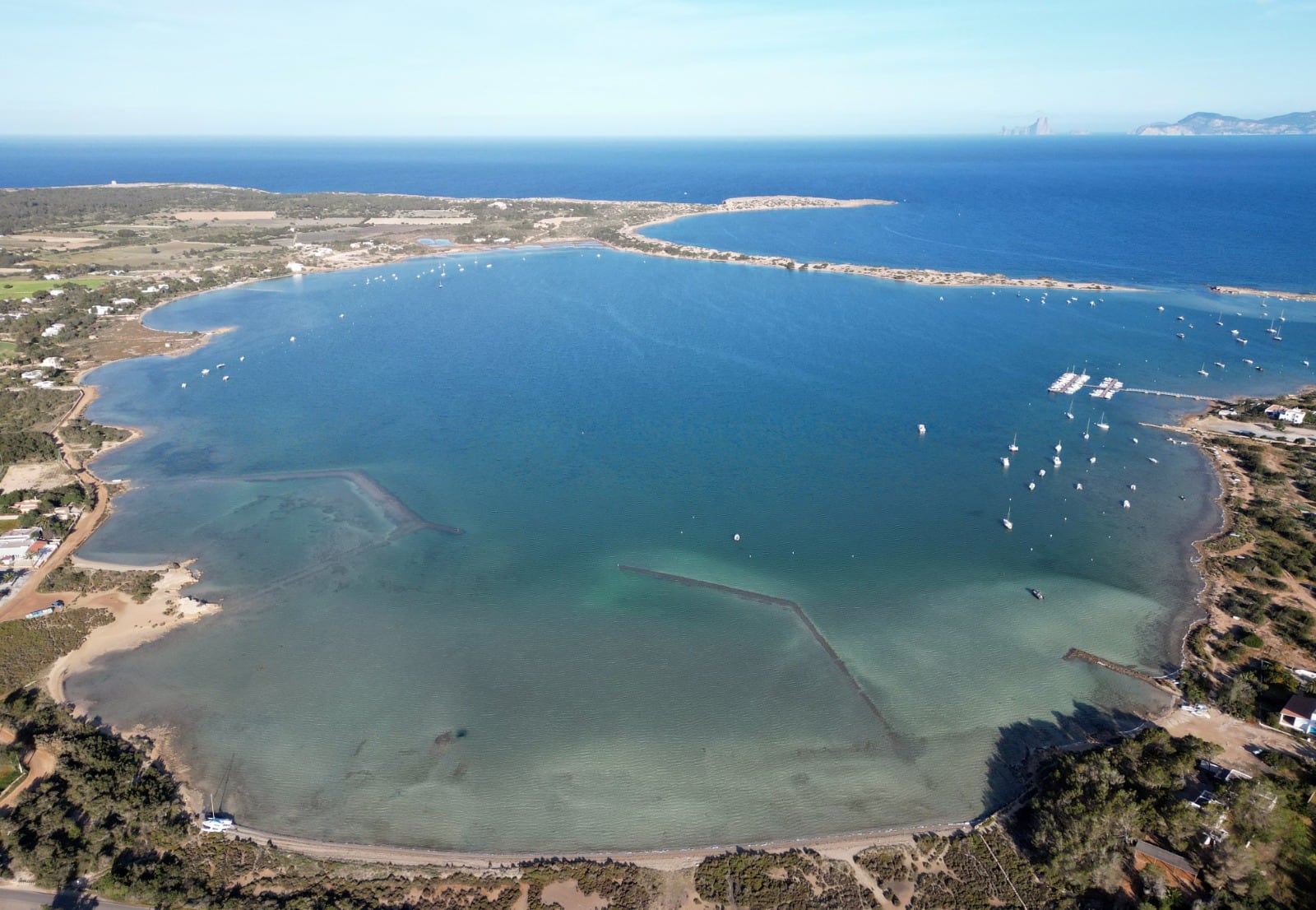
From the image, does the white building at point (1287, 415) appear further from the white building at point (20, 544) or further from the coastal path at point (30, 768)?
the white building at point (20, 544)

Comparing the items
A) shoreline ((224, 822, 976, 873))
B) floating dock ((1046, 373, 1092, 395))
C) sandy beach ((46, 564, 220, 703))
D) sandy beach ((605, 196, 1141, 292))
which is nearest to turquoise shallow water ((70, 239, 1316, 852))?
shoreline ((224, 822, 976, 873))

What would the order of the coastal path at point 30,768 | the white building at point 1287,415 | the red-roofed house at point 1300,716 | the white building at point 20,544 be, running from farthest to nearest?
the white building at point 1287,415 < the white building at point 20,544 < the red-roofed house at point 1300,716 < the coastal path at point 30,768

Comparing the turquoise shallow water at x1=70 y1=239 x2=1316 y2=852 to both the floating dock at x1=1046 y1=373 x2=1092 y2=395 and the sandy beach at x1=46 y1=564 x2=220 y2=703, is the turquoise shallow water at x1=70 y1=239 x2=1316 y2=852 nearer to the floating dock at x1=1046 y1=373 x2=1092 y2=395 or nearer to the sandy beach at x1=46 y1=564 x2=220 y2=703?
the sandy beach at x1=46 y1=564 x2=220 y2=703

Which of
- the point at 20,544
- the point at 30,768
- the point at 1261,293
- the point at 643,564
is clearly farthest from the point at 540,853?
the point at 1261,293

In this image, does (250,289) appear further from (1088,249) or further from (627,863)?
(1088,249)

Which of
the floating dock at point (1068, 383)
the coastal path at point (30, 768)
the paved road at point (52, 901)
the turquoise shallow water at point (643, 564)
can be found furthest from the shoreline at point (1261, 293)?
the coastal path at point (30, 768)

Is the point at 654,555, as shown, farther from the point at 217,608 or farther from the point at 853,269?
the point at 853,269
